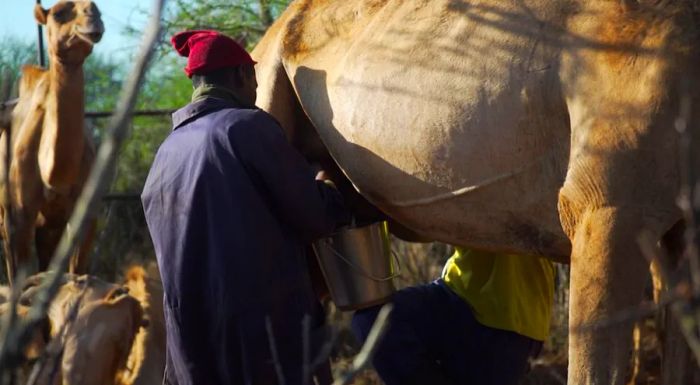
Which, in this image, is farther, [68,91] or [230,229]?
[68,91]

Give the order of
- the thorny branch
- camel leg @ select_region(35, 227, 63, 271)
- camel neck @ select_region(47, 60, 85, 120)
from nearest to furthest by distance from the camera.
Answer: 1. the thorny branch
2. camel neck @ select_region(47, 60, 85, 120)
3. camel leg @ select_region(35, 227, 63, 271)

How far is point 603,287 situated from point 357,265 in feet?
4.43

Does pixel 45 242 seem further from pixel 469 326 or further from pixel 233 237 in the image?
pixel 233 237

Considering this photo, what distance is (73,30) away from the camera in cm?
936

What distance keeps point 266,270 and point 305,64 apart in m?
0.92

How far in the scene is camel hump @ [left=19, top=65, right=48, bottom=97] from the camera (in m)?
10.9

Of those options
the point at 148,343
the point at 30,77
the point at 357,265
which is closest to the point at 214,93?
the point at 357,265

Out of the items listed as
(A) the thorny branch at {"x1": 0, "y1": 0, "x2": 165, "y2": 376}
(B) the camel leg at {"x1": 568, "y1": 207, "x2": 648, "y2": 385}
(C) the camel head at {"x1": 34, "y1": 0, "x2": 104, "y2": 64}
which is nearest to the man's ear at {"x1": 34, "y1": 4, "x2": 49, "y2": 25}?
(C) the camel head at {"x1": 34, "y1": 0, "x2": 104, "y2": 64}

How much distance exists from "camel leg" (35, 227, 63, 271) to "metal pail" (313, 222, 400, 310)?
541 cm

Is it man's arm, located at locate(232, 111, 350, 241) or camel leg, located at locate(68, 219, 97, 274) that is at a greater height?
man's arm, located at locate(232, 111, 350, 241)

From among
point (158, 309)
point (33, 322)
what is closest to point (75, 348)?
point (158, 309)

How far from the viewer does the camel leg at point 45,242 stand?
34.8ft

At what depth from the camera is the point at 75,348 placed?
22.5 feet

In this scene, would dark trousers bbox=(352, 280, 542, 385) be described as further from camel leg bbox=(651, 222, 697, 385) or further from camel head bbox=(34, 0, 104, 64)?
camel head bbox=(34, 0, 104, 64)
